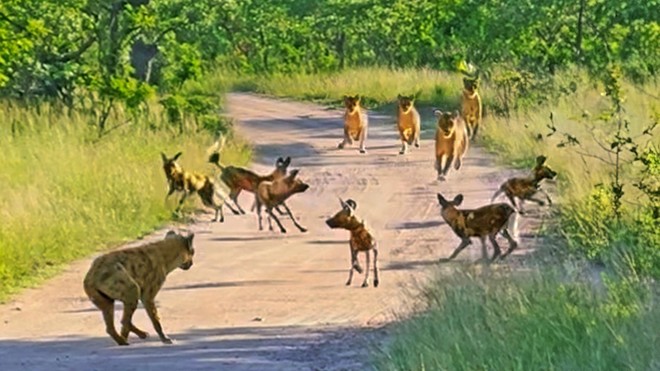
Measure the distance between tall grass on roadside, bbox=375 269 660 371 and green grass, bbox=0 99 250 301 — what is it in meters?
4.51

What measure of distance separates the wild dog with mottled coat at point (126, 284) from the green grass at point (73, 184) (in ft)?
7.80

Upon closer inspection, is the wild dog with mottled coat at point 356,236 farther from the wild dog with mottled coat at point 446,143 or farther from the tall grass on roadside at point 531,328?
the wild dog with mottled coat at point 446,143

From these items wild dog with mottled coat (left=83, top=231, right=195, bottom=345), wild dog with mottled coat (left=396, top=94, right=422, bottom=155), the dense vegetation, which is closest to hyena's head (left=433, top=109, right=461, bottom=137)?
the dense vegetation

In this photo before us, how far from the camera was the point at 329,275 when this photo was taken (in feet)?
41.5

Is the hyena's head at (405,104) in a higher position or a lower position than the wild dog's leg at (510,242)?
lower

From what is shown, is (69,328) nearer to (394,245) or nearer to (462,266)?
(462,266)

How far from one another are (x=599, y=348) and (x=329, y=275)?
5.56m

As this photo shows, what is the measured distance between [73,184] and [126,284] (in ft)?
22.9

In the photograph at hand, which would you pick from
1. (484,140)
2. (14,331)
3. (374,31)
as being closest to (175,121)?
(484,140)

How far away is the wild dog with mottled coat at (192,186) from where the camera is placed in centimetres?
1625

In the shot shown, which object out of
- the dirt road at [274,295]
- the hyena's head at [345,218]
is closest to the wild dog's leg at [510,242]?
the dirt road at [274,295]

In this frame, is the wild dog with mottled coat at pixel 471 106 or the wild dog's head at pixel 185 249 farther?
the wild dog with mottled coat at pixel 471 106

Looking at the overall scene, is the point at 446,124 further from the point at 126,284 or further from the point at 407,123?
the point at 126,284

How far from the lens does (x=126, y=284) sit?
9.62m
